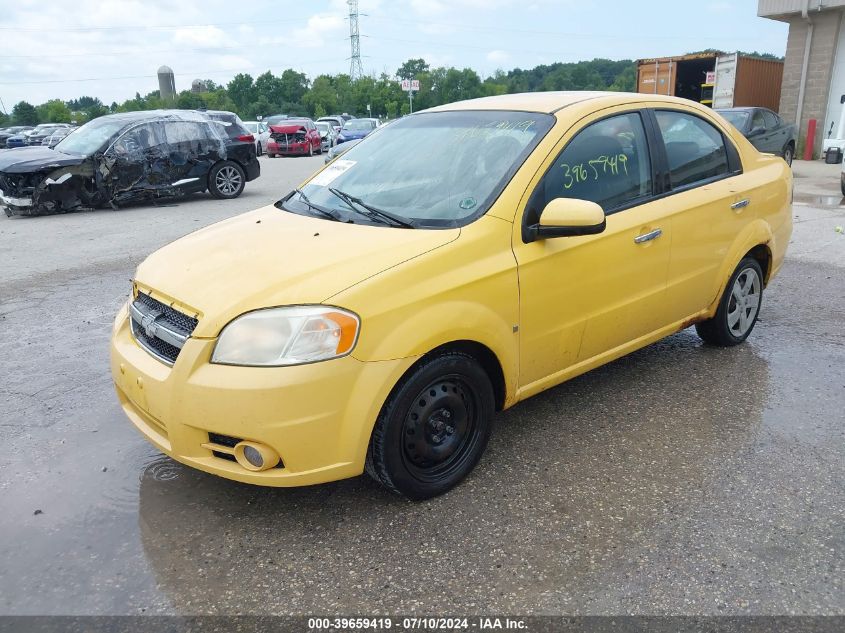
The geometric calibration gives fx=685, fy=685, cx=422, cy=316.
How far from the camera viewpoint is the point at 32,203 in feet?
37.2

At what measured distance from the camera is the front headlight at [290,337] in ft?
8.38

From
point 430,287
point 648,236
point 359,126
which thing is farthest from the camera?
point 359,126

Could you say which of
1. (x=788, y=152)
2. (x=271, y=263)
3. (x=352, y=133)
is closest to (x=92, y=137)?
(x=271, y=263)

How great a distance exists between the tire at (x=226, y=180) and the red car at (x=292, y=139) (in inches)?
558

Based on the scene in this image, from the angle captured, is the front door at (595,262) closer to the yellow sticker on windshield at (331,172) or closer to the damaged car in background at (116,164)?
the yellow sticker on windshield at (331,172)

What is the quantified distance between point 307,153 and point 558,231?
2565 cm

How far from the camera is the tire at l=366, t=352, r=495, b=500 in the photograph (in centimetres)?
274

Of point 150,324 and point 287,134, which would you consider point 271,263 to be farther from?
point 287,134

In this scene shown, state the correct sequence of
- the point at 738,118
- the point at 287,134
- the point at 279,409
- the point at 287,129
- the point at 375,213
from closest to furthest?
the point at 279,409, the point at 375,213, the point at 738,118, the point at 287,129, the point at 287,134

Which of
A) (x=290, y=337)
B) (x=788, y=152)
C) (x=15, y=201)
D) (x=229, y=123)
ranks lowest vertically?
(x=788, y=152)

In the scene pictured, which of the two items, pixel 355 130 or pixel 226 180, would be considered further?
pixel 355 130

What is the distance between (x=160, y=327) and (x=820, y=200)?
12.1 metres

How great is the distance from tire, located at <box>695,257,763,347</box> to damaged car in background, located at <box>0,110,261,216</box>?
1009cm

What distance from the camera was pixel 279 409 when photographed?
2.51m
